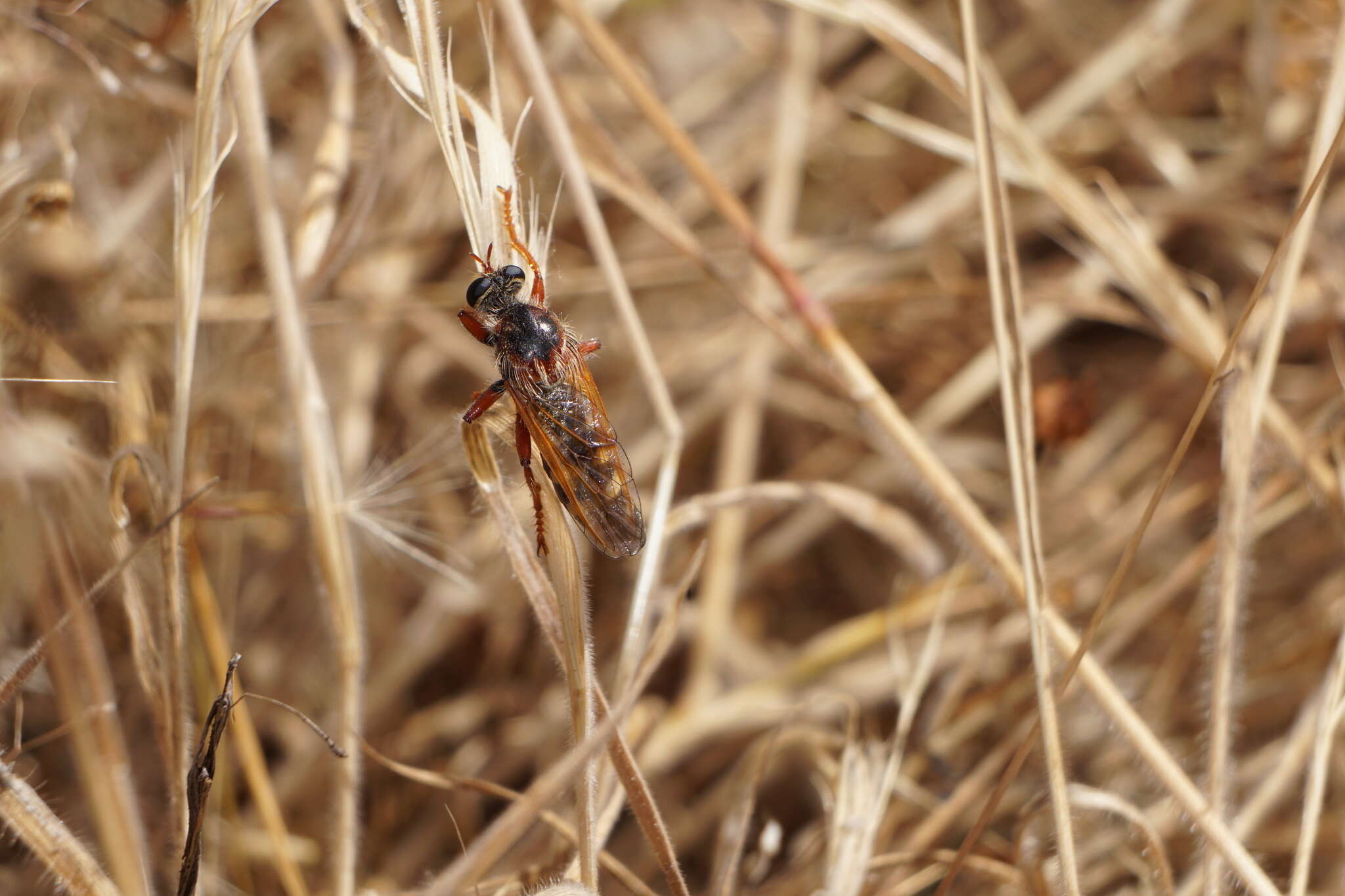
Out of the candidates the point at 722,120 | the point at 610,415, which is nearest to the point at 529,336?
the point at 610,415

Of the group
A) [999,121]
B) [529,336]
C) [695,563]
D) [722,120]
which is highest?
[722,120]

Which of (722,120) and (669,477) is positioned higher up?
(722,120)

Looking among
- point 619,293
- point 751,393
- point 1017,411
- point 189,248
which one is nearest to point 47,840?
point 189,248

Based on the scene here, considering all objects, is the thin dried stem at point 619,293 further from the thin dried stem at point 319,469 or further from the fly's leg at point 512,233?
the thin dried stem at point 319,469

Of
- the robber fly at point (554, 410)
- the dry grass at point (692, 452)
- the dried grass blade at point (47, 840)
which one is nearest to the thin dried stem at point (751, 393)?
the dry grass at point (692, 452)

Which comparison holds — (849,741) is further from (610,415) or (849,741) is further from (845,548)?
(610,415)

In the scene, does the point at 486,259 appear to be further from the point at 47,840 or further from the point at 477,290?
the point at 47,840
